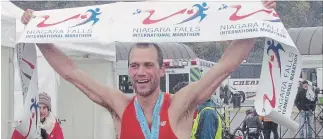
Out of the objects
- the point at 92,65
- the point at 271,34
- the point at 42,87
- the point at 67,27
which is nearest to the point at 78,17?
the point at 67,27

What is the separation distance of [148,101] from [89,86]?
1.39 ft

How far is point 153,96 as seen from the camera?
12.8ft

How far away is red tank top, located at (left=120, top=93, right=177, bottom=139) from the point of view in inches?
149

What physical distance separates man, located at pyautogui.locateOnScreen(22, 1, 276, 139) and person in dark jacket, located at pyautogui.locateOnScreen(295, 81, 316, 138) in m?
12.8

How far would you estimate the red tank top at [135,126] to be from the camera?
3.79m

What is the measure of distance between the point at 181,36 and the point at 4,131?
4319mm

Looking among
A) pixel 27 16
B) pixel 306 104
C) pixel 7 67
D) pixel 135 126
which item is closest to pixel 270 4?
pixel 135 126

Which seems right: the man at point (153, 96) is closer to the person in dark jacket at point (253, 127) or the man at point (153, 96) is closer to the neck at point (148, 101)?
the neck at point (148, 101)

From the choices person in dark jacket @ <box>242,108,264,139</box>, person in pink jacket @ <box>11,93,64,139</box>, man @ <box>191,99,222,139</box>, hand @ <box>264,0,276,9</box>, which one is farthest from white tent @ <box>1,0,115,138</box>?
person in dark jacket @ <box>242,108,264,139</box>

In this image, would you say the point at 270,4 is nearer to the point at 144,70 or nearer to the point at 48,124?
the point at 144,70

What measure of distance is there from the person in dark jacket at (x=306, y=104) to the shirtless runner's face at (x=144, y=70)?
42.5ft

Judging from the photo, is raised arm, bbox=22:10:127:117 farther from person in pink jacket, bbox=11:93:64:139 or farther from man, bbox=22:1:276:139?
person in pink jacket, bbox=11:93:64:139

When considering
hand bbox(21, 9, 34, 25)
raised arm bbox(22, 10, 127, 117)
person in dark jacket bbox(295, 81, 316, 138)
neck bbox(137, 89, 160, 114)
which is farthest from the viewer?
person in dark jacket bbox(295, 81, 316, 138)

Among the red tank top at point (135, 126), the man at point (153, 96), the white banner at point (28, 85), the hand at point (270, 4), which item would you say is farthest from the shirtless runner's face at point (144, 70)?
the white banner at point (28, 85)
